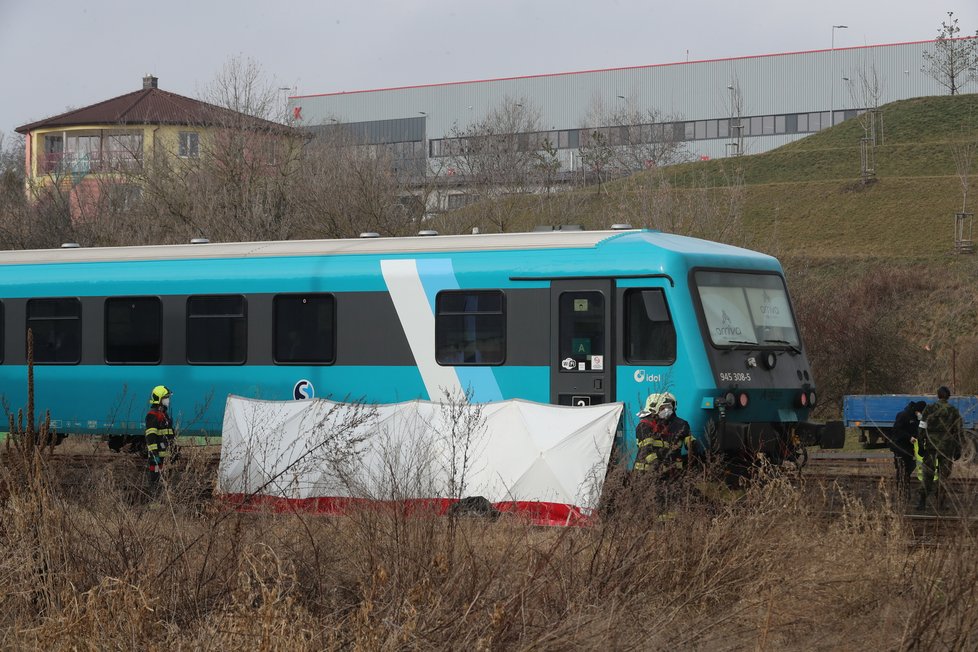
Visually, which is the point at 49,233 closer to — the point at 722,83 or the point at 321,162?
the point at 321,162

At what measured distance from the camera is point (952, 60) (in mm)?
63531

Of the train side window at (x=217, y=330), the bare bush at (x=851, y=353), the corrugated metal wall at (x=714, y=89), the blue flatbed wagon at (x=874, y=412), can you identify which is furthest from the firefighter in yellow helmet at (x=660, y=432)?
the corrugated metal wall at (x=714, y=89)

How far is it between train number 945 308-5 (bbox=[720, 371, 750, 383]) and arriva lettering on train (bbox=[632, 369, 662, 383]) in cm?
70

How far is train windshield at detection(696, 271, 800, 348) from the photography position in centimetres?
1394

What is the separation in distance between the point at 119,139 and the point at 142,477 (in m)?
33.0

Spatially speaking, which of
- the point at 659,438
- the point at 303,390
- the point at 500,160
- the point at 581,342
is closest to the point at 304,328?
the point at 303,390

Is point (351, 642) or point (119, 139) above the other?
point (119, 139)

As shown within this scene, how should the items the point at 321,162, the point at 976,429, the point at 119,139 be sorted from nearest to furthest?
the point at 976,429
the point at 321,162
the point at 119,139

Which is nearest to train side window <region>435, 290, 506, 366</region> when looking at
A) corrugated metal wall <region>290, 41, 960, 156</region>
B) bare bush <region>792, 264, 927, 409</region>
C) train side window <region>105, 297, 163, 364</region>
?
train side window <region>105, 297, 163, 364</region>

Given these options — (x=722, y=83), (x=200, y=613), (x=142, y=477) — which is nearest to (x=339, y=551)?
(x=200, y=613)

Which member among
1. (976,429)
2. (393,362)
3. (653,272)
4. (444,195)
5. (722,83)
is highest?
(722,83)

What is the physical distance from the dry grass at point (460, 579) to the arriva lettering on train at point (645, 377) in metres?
4.48

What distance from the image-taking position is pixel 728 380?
13.6m

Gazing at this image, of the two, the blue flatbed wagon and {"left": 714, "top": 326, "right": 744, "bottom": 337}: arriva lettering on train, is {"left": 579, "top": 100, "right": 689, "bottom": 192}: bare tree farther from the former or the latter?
{"left": 714, "top": 326, "right": 744, "bottom": 337}: arriva lettering on train
